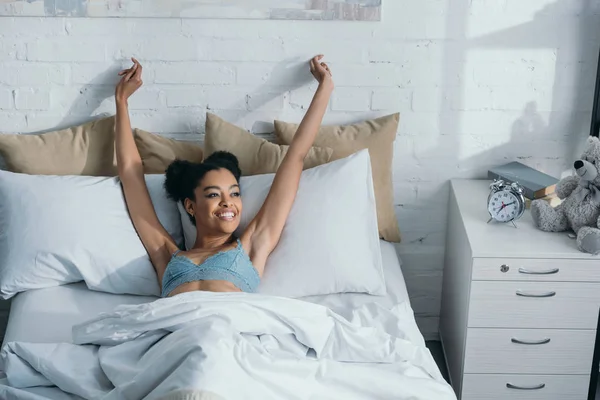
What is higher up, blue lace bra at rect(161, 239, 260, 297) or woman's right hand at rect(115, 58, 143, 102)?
woman's right hand at rect(115, 58, 143, 102)

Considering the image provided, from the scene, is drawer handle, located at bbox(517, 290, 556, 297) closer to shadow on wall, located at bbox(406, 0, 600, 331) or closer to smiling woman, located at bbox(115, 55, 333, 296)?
shadow on wall, located at bbox(406, 0, 600, 331)

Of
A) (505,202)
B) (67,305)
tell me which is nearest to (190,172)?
(67,305)

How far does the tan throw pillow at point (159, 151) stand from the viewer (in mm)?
2895

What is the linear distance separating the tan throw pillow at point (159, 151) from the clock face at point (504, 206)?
3.49 feet

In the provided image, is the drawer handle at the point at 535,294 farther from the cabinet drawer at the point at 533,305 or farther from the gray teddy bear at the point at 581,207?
the gray teddy bear at the point at 581,207

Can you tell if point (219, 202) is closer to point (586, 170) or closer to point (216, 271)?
point (216, 271)

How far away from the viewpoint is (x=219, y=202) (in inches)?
102

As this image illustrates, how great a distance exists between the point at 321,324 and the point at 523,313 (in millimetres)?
824

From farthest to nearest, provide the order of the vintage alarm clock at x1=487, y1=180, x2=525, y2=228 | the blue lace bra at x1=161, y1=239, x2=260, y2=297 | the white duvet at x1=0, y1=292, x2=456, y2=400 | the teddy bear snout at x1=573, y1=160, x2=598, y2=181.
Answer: the vintage alarm clock at x1=487, y1=180, x2=525, y2=228, the teddy bear snout at x1=573, y1=160, x2=598, y2=181, the blue lace bra at x1=161, y1=239, x2=260, y2=297, the white duvet at x1=0, y1=292, x2=456, y2=400

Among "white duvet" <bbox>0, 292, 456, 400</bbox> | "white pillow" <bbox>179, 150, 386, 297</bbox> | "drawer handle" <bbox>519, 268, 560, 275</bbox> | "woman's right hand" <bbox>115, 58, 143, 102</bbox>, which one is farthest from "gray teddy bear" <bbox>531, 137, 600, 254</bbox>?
"woman's right hand" <bbox>115, 58, 143, 102</bbox>

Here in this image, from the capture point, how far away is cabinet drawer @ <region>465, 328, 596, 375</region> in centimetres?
A: 267

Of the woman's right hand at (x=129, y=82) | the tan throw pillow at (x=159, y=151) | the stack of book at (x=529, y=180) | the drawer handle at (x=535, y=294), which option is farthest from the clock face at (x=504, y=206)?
the woman's right hand at (x=129, y=82)

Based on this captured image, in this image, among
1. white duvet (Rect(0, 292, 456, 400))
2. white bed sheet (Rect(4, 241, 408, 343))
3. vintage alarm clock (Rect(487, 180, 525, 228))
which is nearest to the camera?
white duvet (Rect(0, 292, 456, 400))

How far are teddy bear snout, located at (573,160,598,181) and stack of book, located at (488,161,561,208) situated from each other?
0.23 meters
